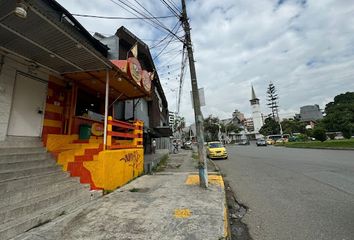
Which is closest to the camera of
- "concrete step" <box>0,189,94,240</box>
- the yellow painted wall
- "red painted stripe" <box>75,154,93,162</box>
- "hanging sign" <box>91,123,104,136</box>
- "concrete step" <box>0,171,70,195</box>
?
"concrete step" <box>0,189,94,240</box>

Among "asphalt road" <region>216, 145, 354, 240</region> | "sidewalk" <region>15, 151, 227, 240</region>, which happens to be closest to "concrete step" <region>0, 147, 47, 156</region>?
"sidewalk" <region>15, 151, 227, 240</region>

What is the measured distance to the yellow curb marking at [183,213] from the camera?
3.96 m

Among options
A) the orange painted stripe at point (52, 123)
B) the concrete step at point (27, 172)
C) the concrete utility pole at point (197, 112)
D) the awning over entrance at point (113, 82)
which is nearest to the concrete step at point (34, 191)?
the concrete step at point (27, 172)

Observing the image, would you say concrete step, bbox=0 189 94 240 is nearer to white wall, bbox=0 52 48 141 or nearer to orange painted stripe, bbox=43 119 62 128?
white wall, bbox=0 52 48 141

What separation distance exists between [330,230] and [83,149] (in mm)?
6224

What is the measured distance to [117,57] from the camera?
1055cm

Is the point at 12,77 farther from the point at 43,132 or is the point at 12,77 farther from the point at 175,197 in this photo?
the point at 175,197

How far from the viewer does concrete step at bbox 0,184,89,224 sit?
328cm

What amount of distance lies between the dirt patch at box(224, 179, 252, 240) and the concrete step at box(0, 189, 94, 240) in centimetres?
333

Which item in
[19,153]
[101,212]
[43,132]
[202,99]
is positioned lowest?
[101,212]

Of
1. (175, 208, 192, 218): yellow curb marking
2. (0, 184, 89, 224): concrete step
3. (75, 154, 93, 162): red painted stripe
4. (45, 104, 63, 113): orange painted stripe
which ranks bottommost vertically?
(175, 208, 192, 218): yellow curb marking

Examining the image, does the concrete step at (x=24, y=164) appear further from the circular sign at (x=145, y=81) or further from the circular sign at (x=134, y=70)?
the circular sign at (x=145, y=81)

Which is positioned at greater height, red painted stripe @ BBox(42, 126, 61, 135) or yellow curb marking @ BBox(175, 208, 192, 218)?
red painted stripe @ BBox(42, 126, 61, 135)

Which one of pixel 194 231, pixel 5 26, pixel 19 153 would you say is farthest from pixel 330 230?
pixel 5 26
